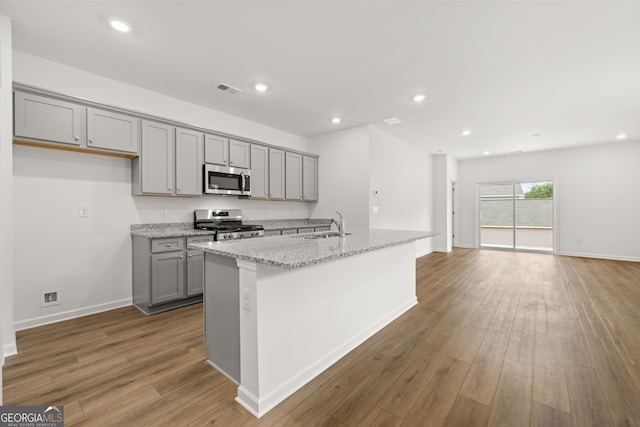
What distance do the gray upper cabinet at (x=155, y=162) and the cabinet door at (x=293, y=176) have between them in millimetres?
1984

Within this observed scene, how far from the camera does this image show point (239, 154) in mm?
4305

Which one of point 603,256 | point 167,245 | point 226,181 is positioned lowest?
point 603,256

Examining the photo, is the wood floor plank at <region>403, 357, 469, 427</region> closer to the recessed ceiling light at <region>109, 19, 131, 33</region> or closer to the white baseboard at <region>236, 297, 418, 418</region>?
the white baseboard at <region>236, 297, 418, 418</region>

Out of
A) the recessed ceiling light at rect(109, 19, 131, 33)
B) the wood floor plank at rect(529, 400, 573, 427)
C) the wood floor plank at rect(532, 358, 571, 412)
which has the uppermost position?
the recessed ceiling light at rect(109, 19, 131, 33)

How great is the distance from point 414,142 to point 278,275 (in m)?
5.70

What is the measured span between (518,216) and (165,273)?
8642mm

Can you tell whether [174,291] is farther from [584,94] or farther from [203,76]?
[584,94]

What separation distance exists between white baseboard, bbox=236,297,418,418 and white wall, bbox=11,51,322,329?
255 cm

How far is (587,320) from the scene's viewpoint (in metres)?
2.96

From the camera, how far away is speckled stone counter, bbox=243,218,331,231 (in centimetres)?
478

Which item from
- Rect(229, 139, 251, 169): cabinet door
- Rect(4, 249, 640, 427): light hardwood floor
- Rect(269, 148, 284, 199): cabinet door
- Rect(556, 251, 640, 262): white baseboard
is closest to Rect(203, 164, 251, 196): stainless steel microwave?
Rect(229, 139, 251, 169): cabinet door

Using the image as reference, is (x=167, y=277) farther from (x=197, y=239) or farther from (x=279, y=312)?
(x=279, y=312)

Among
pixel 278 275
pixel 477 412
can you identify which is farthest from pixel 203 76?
pixel 477 412

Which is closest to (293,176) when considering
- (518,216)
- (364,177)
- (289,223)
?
(289,223)
